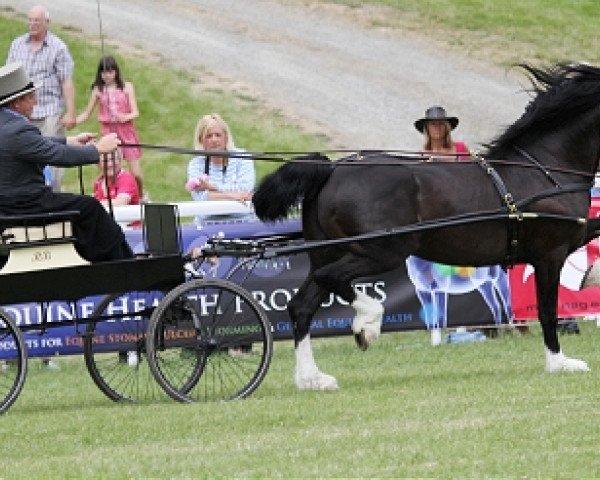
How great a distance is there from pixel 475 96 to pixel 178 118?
16.9ft

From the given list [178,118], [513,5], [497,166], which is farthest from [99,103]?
[513,5]

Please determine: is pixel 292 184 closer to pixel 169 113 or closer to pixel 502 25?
pixel 169 113

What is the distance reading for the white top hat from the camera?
11.7 meters

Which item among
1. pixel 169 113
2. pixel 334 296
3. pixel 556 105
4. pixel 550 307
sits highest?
pixel 169 113

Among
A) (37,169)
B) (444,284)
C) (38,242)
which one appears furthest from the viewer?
(444,284)

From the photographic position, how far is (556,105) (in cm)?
1292

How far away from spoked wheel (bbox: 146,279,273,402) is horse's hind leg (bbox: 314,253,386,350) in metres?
0.59

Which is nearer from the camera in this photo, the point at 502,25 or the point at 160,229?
the point at 160,229

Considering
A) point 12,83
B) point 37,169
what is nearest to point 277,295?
point 37,169

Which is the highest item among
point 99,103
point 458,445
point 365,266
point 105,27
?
point 105,27

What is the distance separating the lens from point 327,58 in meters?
30.9

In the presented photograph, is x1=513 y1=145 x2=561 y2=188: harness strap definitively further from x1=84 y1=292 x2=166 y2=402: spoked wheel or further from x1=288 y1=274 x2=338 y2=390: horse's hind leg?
x1=84 y1=292 x2=166 y2=402: spoked wheel

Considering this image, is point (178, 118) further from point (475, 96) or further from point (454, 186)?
point (454, 186)

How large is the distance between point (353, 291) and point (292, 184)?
802mm
